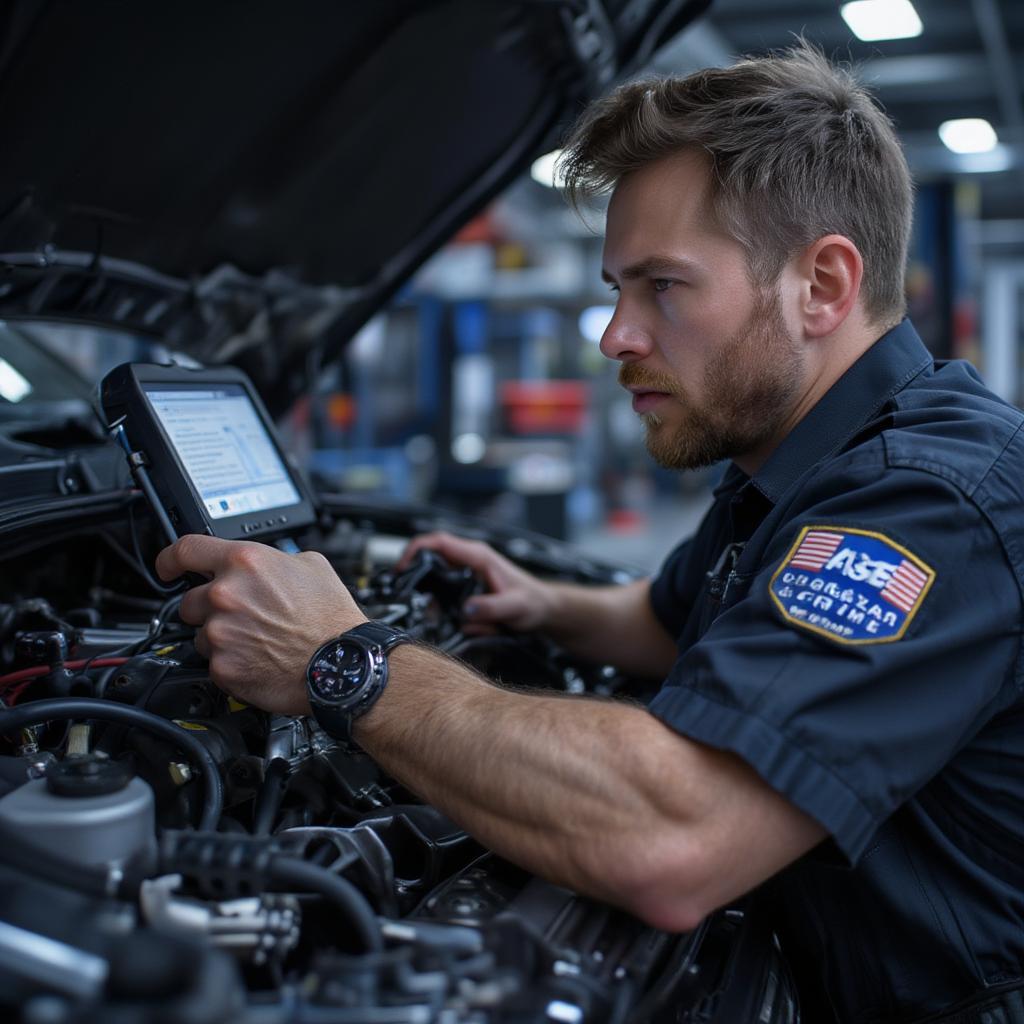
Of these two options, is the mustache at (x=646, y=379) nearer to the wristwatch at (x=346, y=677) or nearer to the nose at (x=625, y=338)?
the nose at (x=625, y=338)

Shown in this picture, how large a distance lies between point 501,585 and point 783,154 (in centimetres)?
Result: 76

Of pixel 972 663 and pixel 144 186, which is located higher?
pixel 144 186

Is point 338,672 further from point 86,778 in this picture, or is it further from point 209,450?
point 209,450

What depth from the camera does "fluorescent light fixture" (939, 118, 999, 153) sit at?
8898 millimetres

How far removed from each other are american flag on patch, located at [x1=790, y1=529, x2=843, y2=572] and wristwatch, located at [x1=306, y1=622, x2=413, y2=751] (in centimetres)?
37

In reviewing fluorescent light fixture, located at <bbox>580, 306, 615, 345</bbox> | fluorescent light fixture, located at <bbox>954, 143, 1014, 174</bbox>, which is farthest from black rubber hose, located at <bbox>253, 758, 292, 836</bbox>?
fluorescent light fixture, located at <bbox>580, 306, 615, 345</bbox>

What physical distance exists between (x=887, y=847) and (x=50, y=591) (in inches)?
44.4

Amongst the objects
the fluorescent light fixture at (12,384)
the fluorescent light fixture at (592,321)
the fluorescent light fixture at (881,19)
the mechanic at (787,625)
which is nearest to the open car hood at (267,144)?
the fluorescent light fixture at (12,384)

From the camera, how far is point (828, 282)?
1160 millimetres

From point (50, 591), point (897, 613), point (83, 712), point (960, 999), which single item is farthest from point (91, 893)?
point (50, 591)

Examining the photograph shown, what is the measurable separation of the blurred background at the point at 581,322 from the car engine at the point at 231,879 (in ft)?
8.74

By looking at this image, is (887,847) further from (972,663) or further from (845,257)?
(845,257)

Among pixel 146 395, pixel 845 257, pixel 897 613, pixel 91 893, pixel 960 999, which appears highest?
pixel 845 257

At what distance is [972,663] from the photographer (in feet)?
2.85
